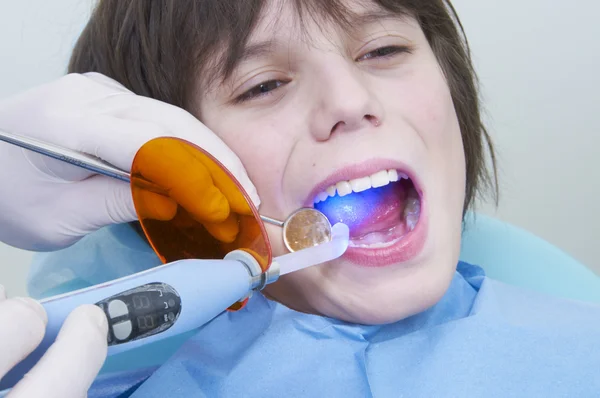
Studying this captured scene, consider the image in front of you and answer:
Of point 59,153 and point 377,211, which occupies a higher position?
point 59,153

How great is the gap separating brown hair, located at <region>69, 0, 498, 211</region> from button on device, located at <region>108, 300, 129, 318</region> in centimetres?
47

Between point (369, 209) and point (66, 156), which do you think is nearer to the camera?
point (66, 156)

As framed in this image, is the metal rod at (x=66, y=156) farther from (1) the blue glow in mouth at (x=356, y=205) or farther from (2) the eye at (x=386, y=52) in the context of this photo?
(2) the eye at (x=386, y=52)

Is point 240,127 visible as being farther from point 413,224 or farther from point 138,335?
point 138,335

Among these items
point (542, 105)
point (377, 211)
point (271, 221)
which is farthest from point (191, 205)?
point (542, 105)

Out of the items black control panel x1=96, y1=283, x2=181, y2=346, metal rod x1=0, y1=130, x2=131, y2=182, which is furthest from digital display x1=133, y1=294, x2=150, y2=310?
metal rod x1=0, y1=130, x2=131, y2=182

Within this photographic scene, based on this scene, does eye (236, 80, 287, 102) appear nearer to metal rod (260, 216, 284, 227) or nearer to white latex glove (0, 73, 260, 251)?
white latex glove (0, 73, 260, 251)

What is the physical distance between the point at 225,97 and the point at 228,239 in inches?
9.7

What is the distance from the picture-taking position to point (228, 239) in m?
0.90

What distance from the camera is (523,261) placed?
4.80 feet

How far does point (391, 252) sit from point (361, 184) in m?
0.11

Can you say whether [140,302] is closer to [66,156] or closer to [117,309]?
[117,309]

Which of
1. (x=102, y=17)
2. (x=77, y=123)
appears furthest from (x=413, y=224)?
(x=102, y=17)

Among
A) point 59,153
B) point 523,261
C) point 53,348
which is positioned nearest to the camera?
point 53,348
